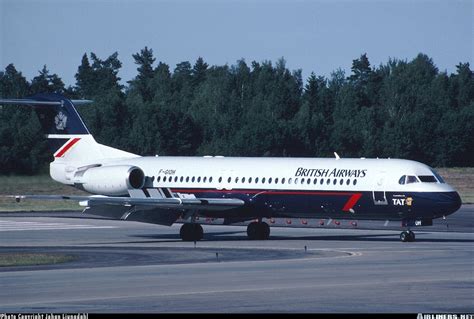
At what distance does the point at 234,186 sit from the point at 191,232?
2390 mm

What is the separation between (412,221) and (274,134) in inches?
2083

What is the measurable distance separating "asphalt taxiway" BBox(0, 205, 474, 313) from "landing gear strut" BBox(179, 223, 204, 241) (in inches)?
14.0

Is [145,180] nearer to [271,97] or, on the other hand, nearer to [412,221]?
[412,221]

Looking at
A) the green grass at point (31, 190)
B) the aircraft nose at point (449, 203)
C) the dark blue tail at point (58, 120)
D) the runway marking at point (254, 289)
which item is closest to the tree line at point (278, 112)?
the green grass at point (31, 190)

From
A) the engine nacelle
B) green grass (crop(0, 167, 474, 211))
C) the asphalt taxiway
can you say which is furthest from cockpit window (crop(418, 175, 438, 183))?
green grass (crop(0, 167, 474, 211))

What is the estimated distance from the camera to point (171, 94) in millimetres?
126000

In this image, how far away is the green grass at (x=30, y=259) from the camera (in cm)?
2938

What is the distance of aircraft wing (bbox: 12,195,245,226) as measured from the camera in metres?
38.3

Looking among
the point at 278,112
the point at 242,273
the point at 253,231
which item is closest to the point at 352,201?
the point at 253,231

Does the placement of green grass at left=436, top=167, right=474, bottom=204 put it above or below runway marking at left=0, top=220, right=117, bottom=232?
above

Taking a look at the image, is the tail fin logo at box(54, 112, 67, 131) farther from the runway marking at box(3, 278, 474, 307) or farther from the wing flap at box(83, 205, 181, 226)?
the runway marking at box(3, 278, 474, 307)

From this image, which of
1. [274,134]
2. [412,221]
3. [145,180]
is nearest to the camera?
[412,221]

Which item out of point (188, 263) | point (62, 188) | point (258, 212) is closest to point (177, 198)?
point (258, 212)

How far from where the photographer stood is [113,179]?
4206 centimetres
